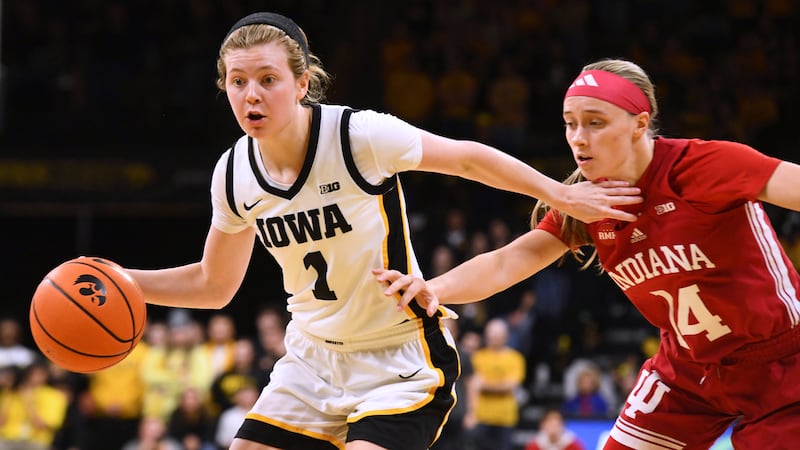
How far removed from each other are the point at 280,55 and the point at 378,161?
1.80 ft

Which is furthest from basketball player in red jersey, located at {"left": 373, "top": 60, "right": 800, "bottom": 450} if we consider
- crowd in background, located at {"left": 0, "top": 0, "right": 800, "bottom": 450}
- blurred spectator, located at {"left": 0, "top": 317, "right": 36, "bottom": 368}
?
blurred spectator, located at {"left": 0, "top": 317, "right": 36, "bottom": 368}

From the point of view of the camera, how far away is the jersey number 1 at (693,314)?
13.9 ft

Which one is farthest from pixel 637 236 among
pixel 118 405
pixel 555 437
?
pixel 118 405

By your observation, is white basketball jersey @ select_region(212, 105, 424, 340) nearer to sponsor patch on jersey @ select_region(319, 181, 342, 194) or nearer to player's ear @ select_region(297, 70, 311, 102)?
sponsor patch on jersey @ select_region(319, 181, 342, 194)

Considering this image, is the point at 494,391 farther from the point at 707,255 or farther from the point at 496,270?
the point at 707,255

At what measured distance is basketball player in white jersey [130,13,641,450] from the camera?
13.8 feet

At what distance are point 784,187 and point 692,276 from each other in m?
0.53

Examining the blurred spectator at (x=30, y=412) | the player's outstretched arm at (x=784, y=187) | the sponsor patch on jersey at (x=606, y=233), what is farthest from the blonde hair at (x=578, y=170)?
the blurred spectator at (x=30, y=412)

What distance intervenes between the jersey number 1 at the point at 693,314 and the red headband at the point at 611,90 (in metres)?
0.73

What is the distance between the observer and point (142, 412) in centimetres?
1212

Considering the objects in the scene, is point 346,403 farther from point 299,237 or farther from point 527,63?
point 527,63

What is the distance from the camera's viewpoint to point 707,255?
4.17 metres

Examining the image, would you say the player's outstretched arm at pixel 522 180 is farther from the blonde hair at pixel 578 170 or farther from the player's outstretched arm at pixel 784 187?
the player's outstretched arm at pixel 784 187

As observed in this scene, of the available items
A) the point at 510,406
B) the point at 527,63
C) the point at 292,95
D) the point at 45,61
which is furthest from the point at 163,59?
the point at 292,95
